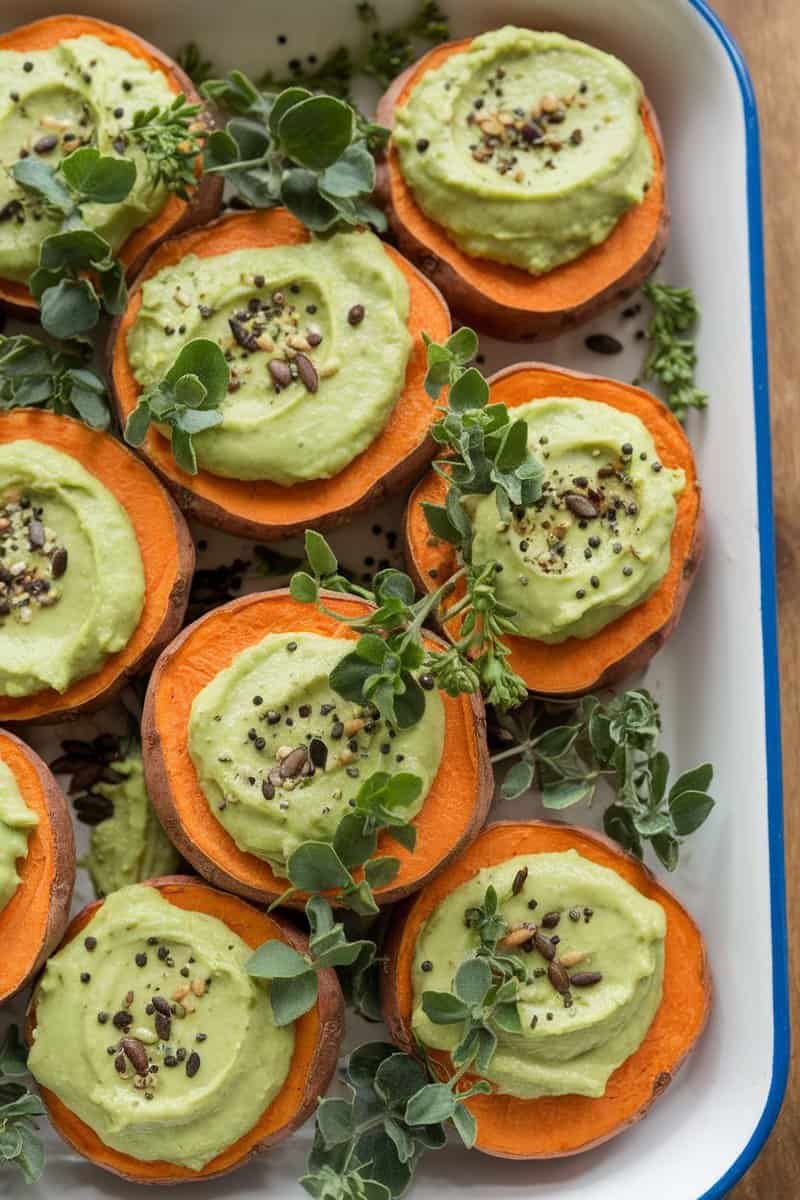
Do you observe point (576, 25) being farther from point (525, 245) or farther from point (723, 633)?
point (723, 633)

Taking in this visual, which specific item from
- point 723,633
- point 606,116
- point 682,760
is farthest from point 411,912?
point 606,116

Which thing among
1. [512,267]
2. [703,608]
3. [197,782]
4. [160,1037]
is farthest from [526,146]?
[160,1037]

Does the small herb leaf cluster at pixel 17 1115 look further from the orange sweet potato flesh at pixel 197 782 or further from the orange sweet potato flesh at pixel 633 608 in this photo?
the orange sweet potato flesh at pixel 633 608

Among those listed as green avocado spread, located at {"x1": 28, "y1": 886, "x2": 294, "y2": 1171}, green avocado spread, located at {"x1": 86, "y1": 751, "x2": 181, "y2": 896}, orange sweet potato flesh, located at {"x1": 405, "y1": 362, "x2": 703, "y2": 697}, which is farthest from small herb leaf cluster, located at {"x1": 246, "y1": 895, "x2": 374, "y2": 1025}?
orange sweet potato flesh, located at {"x1": 405, "y1": 362, "x2": 703, "y2": 697}

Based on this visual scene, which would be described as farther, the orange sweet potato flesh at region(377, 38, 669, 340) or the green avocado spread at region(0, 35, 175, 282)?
the orange sweet potato flesh at region(377, 38, 669, 340)

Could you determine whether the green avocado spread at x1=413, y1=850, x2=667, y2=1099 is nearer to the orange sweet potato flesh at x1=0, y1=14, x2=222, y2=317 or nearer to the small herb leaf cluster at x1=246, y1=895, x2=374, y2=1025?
the small herb leaf cluster at x1=246, y1=895, x2=374, y2=1025

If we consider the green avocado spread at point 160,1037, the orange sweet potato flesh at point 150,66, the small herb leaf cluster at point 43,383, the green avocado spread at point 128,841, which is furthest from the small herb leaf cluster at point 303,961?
the orange sweet potato flesh at point 150,66
